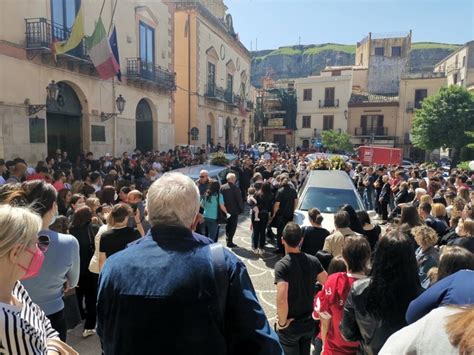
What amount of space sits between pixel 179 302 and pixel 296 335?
2.06 meters

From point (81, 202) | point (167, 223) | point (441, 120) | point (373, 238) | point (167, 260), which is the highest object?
point (441, 120)

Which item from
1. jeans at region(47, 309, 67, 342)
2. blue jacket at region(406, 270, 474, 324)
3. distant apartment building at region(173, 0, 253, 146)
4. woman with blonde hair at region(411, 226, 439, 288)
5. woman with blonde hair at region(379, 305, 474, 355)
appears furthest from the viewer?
distant apartment building at region(173, 0, 253, 146)

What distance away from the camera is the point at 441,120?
1045 inches

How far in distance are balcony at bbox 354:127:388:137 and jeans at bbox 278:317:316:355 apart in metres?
39.6

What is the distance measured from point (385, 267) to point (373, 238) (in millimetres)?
2727

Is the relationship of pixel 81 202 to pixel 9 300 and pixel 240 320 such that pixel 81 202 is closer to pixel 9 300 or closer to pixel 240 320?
pixel 9 300

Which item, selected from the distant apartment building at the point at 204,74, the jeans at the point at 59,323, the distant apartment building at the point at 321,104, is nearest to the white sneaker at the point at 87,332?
the jeans at the point at 59,323

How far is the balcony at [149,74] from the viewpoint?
16.8 metres

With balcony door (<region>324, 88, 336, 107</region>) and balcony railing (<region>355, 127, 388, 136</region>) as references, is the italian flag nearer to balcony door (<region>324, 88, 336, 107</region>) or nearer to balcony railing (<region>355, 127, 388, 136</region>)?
balcony door (<region>324, 88, 336, 107</region>)

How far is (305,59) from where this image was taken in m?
99.2

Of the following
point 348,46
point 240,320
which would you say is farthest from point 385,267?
point 348,46

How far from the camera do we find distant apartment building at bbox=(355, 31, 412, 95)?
149 feet

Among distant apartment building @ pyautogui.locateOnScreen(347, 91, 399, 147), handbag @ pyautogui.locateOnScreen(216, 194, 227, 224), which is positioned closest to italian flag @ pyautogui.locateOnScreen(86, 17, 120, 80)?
handbag @ pyautogui.locateOnScreen(216, 194, 227, 224)

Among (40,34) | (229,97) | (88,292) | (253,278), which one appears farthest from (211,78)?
(88,292)
